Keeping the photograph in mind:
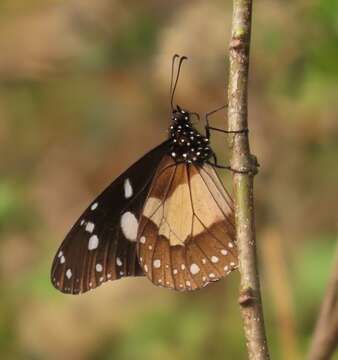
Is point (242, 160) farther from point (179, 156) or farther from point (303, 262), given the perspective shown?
point (303, 262)

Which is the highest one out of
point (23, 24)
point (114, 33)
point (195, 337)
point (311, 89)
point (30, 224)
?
point (23, 24)

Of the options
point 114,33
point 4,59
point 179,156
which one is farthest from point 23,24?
point 179,156

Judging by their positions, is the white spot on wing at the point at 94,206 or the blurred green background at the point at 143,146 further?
the blurred green background at the point at 143,146

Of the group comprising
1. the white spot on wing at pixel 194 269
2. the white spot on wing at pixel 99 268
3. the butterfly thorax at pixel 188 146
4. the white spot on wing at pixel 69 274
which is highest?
the butterfly thorax at pixel 188 146

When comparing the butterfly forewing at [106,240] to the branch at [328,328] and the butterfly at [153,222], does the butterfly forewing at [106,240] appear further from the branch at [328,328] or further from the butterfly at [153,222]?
the branch at [328,328]

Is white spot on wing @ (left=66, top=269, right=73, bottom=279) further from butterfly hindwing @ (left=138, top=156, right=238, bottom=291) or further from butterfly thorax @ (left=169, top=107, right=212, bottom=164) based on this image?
butterfly thorax @ (left=169, top=107, right=212, bottom=164)

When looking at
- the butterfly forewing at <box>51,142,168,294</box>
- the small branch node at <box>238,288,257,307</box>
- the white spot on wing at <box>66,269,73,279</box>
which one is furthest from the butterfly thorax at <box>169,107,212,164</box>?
the small branch node at <box>238,288,257,307</box>

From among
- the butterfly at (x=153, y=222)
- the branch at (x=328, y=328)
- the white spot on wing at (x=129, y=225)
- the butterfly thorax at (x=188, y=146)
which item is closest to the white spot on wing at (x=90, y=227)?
the butterfly at (x=153, y=222)
